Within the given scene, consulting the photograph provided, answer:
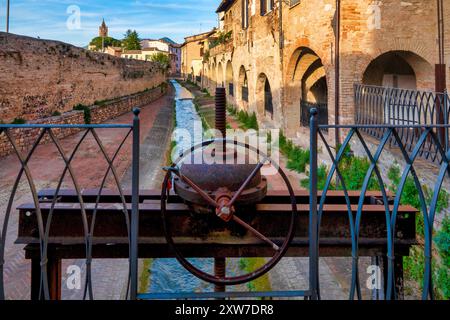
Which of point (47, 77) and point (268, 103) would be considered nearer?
point (47, 77)

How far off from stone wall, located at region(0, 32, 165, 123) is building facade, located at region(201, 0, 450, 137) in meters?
9.16

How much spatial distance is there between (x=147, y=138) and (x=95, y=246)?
658 inches

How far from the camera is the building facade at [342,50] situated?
9.16 m

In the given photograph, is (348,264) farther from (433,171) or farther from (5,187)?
(5,187)

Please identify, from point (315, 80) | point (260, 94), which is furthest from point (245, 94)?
point (315, 80)

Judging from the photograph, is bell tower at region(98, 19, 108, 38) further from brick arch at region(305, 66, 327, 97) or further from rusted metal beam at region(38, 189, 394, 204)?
rusted metal beam at region(38, 189, 394, 204)

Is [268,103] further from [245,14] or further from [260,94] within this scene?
[245,14]

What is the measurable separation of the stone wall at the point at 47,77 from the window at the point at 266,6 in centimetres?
926

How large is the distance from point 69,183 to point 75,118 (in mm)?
9337

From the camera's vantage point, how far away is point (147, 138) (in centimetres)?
1909

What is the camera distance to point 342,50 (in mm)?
9469

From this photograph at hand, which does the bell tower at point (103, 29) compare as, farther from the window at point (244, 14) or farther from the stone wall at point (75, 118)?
the window at point (244, 14)

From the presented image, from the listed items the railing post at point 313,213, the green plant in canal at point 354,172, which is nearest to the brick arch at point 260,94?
the green plant in canal at point 354,172
